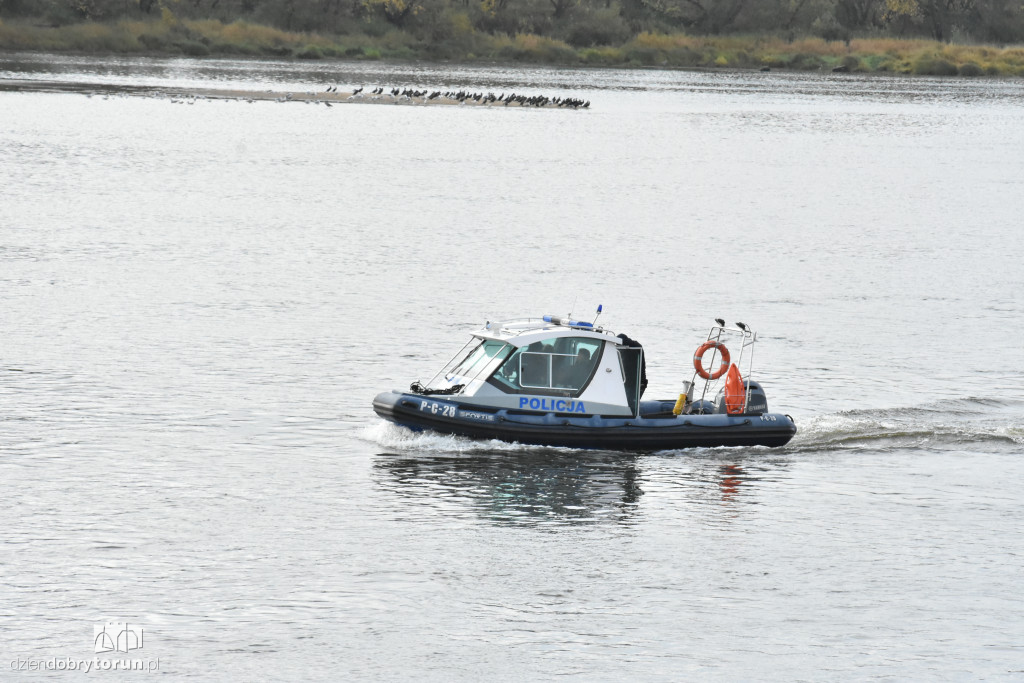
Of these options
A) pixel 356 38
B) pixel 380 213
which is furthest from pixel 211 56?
pixel 380 213

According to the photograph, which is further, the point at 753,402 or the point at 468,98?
the point at 468,98

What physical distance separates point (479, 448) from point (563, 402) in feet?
6.47

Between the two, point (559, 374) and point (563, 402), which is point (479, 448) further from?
point (559, 374)

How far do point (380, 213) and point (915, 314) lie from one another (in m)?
27.9

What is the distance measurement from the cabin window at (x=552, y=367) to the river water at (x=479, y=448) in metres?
1.34

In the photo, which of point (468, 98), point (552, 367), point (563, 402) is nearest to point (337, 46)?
point (468, 98)

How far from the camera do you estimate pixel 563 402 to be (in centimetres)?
2947

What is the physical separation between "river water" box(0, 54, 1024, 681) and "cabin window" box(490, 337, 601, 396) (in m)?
1.34

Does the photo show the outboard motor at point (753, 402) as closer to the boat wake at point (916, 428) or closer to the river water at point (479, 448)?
the river water at point (479, 448)

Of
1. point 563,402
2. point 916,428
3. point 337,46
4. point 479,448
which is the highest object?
point 337,46

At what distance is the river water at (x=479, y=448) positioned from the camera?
21.6 metres

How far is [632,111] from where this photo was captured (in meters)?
130

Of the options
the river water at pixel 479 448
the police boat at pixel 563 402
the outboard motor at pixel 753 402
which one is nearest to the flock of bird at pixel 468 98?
the river water at pixel 479 448

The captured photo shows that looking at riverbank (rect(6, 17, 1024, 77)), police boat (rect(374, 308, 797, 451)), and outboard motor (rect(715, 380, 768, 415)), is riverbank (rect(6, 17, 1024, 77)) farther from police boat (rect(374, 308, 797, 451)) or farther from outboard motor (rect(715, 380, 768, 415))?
outboard motor (rect(715, 380, 768, 415))
